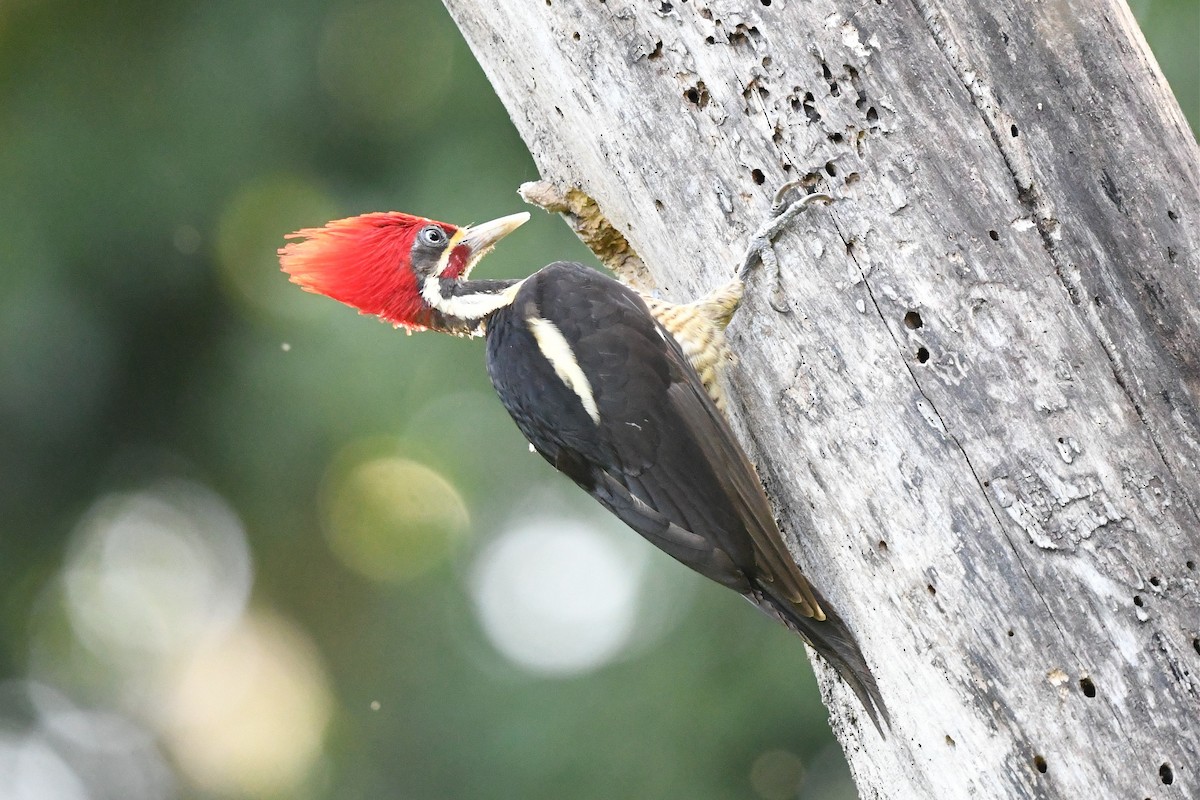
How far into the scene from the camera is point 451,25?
5570mm

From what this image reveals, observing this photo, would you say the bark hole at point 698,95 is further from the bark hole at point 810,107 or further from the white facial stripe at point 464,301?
the white facial stripe at point 464,301

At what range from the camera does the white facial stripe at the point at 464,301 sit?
2787mm

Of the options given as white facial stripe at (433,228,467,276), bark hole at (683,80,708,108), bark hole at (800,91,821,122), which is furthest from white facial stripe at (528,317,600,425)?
bark hole at (800,91,821,122)

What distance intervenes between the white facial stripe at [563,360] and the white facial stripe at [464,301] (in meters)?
0.30

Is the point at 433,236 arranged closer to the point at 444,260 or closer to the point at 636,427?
the point at 444,260

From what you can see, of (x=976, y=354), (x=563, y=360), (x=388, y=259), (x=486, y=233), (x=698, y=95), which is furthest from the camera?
(x=486, y=233)

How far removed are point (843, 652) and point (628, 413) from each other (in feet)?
2.26

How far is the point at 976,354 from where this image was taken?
178 centimetres

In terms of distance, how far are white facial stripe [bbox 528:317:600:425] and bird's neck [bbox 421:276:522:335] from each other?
1.17ft

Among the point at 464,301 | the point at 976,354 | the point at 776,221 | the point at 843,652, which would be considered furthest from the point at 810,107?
the point at 464,301

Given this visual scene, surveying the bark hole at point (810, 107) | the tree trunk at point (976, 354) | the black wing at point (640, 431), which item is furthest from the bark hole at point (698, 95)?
the black wing at point (640, 431)

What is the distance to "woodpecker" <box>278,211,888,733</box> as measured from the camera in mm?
2064

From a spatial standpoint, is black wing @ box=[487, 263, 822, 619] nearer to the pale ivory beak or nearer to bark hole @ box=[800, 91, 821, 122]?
the pale ivory beak

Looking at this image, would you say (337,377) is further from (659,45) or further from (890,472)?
(890,472)
